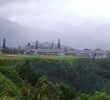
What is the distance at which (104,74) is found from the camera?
75.1 meters

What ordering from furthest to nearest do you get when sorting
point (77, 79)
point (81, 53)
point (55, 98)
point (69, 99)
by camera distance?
point (81, 53)
point (77, 79)
point (69, 99)
point (55, 98)

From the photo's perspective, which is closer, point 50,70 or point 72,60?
point 50,70

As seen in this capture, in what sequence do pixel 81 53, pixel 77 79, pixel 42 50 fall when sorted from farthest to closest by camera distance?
pixel 81 53
pixel 42 50
pixel 77 79

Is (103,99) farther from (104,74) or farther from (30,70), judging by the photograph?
(104,74)

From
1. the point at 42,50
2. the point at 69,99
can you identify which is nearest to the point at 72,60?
the point at 42,50

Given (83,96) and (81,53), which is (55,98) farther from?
(81,53)

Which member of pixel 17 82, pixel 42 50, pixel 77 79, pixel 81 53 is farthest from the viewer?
pixel 81 53

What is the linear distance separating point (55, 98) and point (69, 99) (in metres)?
7.60

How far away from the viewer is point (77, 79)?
66250 mm

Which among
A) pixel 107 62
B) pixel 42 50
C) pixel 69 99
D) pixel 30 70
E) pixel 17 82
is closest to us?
pixel 17 82

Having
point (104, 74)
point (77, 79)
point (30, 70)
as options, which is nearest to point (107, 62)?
point (104, 74)

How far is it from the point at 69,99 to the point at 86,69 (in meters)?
47.5

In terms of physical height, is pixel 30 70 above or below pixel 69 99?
above

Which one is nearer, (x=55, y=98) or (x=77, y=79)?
(x=55, y=98)
